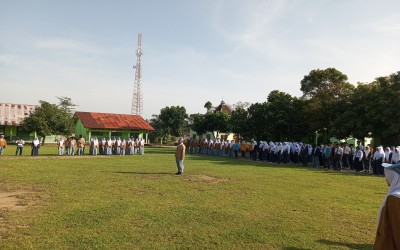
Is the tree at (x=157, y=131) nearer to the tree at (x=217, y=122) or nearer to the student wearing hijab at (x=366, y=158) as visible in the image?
the tree at (x=217, y=122)

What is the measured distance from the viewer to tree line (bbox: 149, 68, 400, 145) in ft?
75.9

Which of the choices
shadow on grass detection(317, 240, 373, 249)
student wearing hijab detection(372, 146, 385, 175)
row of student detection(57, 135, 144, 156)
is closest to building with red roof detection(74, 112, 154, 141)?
row of student detection(57, 135, 144, 156)

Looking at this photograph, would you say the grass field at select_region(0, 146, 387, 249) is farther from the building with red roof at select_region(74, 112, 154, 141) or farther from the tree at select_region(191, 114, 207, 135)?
the tree at select_region(191, 114, 207, 135)

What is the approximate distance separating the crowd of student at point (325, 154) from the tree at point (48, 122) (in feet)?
68.1

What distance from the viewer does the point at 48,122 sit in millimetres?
40625

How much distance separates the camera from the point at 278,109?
31.8m

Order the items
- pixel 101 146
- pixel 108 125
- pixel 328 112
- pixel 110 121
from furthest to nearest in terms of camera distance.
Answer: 1. pixel 110 121
2. pixel 108 125
3. pixel 328 112
4. pixel 101 146

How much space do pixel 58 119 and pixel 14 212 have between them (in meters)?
35.9

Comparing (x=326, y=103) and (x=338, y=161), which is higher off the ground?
(x=326, y=103)

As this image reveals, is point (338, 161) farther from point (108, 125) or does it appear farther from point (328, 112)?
point (108, 125)

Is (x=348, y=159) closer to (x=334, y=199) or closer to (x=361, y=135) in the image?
(x=361, y=135)

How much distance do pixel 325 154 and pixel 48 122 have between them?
3198 cm

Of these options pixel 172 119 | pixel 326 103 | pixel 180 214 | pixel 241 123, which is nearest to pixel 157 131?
pixel 172 119

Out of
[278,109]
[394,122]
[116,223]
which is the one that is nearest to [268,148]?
[278,109]
